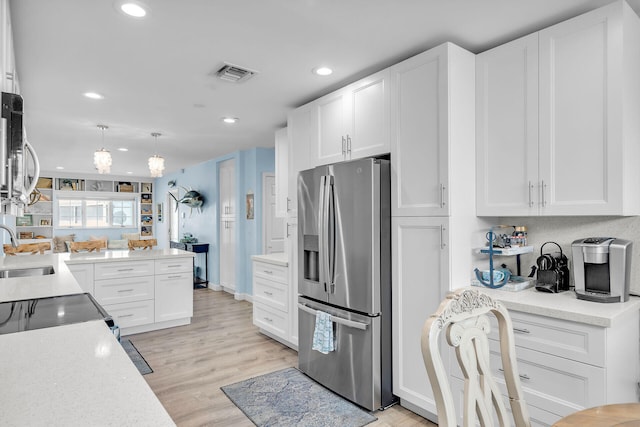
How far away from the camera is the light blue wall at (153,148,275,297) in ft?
19.1

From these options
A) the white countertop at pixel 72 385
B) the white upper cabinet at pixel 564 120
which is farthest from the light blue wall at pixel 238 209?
the white countertop at pixel 72 385

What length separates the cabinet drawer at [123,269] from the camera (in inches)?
158

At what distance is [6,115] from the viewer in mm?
1106

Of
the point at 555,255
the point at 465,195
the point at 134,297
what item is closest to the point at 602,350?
the point at 555,255

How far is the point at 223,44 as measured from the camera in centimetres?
238

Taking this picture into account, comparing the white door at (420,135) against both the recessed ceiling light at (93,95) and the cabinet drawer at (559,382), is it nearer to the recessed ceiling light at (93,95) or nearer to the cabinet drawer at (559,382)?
the cabinet drawer at (559,382)

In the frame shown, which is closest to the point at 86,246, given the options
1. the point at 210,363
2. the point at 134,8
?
the point at 210,363

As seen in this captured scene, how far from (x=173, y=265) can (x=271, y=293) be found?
140 cm

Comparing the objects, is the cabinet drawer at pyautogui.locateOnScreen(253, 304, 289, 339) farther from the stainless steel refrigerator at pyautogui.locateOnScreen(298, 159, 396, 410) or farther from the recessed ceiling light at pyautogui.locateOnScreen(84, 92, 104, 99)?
the recessed ceiling light at pyautogui.locateOnScreen(84, 92, 104, 99)

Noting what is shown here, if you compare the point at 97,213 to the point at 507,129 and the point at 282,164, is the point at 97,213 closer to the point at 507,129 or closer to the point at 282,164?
the point at 282,164

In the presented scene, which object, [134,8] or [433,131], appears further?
[433,131]

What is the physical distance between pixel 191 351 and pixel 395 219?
2.46 meters

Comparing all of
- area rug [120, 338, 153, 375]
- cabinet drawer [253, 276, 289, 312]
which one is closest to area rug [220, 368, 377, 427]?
cabinet drawer [253, 276, 289, 312]

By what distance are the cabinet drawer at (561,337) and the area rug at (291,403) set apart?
3.63 feet
